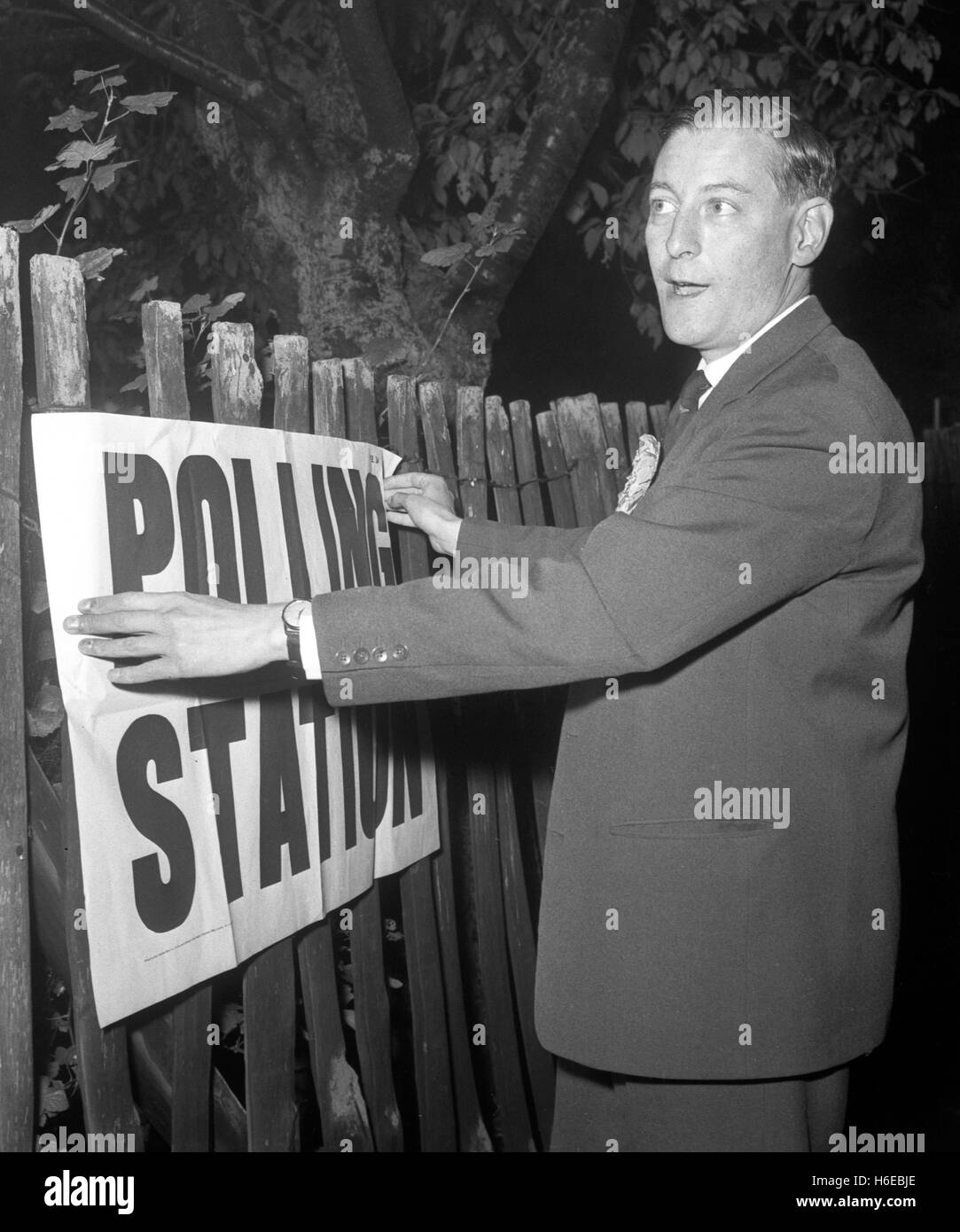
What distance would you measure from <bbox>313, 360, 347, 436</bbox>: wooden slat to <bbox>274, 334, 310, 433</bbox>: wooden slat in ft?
0.17

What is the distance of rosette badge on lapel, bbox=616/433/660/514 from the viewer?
254 centimetres

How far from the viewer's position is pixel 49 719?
1.96m

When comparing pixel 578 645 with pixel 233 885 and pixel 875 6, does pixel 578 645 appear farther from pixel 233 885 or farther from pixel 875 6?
pixel 875 6

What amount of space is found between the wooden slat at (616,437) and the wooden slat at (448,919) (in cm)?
88

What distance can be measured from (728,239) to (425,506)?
103cm

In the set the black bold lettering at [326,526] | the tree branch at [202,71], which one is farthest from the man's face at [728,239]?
the tree branch at [202,71]

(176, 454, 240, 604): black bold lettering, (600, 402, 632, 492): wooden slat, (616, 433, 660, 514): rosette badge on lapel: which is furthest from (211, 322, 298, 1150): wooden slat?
(600, 402, 632, 492): wooden slat

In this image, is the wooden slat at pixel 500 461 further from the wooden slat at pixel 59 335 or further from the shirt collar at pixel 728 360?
the wooden slat at pixel 59 335

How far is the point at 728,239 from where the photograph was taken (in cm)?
222

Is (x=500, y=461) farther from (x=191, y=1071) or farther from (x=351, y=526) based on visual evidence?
(x=191, y=1071)

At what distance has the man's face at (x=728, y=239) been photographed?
221 centimetres

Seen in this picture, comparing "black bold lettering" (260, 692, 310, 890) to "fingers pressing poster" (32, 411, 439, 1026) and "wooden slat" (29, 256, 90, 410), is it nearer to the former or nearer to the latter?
"fingers pressing poster" (32, 411, 439, 1026)

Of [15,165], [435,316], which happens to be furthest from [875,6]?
[15,165]

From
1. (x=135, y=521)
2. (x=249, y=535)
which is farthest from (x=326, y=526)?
(x=135, y=521)
